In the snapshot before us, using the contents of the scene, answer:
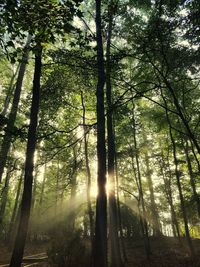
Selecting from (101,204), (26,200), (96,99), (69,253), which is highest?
(96,99)

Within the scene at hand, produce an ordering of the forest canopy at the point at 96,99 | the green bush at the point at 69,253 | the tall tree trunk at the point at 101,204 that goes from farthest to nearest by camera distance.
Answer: the green bush at the point at 69,253 < the tall tree trunk at the point at 101,204 < the forest canopy at the point at 96,99

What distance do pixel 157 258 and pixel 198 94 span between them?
34.9 ft

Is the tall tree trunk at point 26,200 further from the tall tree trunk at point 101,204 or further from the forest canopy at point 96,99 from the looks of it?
the tall tree trunk at point 101,204

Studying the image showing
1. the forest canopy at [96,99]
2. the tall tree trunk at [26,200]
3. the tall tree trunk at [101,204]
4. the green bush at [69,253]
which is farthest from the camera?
the green bush at [69,253]

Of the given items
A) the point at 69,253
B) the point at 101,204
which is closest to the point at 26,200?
the point at 101,204

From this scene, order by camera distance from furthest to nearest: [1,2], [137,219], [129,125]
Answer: [137,219], [129,125], [1,2]

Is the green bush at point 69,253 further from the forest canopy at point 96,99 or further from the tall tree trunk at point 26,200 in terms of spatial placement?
the tall tree trunk at point 26,200

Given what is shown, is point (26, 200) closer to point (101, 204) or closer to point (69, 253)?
point (101, 204)

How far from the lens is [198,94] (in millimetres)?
15117

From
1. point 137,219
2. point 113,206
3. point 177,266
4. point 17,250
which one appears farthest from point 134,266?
point 137,219

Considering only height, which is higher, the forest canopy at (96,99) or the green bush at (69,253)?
the forest canopy at (96,99)

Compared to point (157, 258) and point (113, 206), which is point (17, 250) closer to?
point (113, 206)

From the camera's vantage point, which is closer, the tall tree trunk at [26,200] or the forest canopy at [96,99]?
the forest canopy at [96,99]

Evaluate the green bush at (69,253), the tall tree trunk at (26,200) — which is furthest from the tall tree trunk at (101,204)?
the green bush at (69,253)
